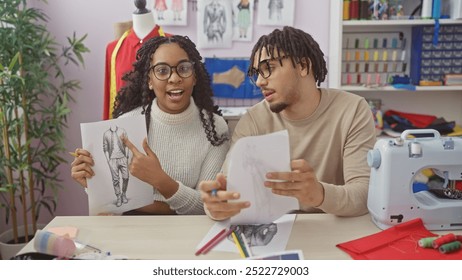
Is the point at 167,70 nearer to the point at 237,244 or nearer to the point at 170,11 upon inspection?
the point at 237,244

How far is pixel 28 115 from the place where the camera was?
1986mm

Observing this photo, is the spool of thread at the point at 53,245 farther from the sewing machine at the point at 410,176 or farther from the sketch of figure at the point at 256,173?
the sewing machine at the point at 410,176

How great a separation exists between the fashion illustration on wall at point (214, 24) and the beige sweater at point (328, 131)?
129cm

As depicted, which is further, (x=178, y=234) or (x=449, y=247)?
(x=178, y=234)

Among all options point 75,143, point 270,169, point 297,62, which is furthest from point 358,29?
point 270,169

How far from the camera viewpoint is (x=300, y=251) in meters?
0.86

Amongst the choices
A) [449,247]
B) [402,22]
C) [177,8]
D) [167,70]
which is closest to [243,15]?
[177,8]

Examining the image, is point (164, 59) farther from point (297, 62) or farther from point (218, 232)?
point (218, 232)

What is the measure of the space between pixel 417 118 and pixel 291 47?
1.49 metres

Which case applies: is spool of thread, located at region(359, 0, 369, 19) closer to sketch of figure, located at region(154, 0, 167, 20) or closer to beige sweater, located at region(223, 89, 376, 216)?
sketch of figure, located at region(154, 0, 167, 20)

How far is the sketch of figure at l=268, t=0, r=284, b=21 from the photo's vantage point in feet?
7.85

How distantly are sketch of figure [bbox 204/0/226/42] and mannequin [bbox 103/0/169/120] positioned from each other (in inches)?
26.7

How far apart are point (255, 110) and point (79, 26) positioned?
5.03 feet
